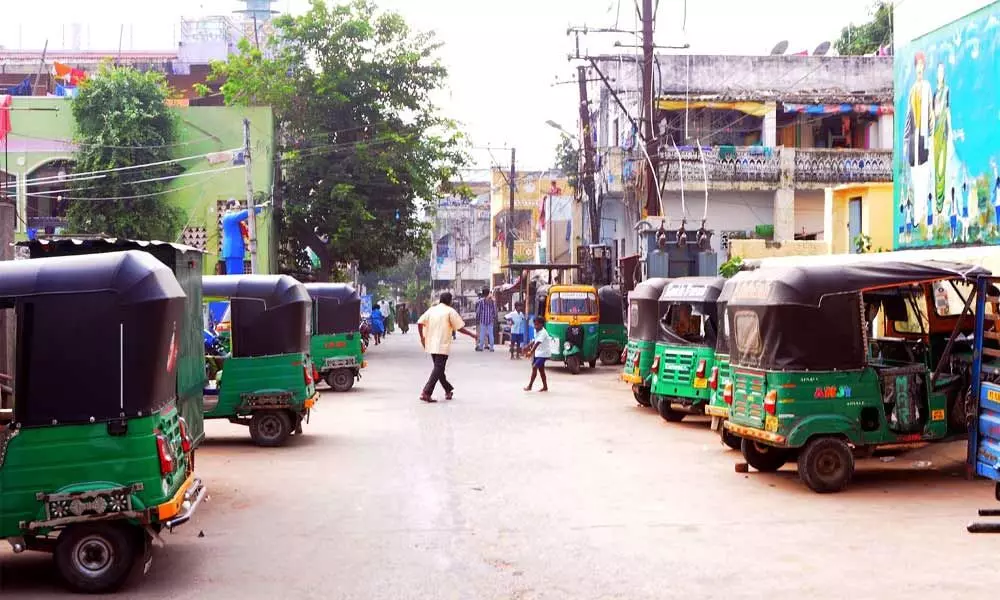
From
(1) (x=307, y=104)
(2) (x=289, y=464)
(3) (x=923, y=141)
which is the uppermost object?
(1) (x=307, y=104)

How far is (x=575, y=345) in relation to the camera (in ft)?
96.7

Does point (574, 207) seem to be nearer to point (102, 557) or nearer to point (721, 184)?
point (721, 184)

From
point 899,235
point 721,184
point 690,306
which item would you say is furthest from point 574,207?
point 690,306

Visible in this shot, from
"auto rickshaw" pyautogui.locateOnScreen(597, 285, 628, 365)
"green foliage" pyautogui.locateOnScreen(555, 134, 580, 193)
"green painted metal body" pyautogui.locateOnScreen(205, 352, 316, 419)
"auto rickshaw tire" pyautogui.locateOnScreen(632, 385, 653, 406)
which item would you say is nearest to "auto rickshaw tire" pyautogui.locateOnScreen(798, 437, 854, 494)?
"green painted metal body" pyautogui.locateOnScreen(205, 352, 316, 419)

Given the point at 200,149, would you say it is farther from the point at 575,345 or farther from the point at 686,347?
the point at 686,347

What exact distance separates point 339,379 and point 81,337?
16.5 metres

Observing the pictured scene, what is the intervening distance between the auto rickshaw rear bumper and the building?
98.7 feet

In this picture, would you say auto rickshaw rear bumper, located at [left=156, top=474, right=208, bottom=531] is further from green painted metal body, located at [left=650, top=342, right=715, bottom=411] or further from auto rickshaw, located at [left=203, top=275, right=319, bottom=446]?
green painted metal body, located at [left=650, top=342, right=715, bottom=411]

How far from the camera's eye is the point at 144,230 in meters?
39.4

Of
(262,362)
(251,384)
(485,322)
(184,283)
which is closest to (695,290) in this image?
(262,362)

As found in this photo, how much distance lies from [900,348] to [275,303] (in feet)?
25.0

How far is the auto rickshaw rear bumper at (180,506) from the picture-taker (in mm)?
7465

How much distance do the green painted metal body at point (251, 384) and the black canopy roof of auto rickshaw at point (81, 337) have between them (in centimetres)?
695

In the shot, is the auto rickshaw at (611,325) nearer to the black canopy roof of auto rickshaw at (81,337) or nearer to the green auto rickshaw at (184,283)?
the green auto rickshaw at (184,283)
